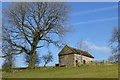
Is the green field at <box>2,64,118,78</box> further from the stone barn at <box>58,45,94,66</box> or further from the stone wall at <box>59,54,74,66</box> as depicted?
the stone barn at <box>58,45,94,66</box>

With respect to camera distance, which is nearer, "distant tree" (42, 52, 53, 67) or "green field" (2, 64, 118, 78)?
"green field" (2, 64, 118, 78)

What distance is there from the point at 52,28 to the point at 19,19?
4723mm

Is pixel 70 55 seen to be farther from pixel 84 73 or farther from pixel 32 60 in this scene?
pixel 84 73

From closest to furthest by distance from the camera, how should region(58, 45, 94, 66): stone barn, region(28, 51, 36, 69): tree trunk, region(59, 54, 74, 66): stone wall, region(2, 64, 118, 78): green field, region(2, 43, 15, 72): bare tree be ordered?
region(2, 64, 118, 78): green field → region(2, 43, 15, 72): bare tree → region(28, 51, 36, 69): tree trunk → region(59, 54, 74, 66): stone wall → region(58, 45, 94, 66): stone barn

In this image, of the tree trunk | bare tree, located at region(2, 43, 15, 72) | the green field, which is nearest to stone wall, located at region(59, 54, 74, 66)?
the tree trunk

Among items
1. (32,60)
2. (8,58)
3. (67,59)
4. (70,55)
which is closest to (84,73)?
(8,58)

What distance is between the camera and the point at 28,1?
1400 inches

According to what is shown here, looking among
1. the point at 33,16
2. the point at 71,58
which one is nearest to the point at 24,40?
the point at 33,16

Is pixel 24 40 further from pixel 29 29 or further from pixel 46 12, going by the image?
pixel 46 12

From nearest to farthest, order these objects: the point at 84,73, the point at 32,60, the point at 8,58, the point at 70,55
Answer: the point at 84,73, the point at 8,58, the point at 32,60, the point at 70,55

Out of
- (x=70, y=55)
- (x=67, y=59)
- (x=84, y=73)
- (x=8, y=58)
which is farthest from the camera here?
(x=67, y=59)

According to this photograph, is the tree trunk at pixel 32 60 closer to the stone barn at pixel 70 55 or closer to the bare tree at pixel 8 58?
the bare tree at pixel 8 58

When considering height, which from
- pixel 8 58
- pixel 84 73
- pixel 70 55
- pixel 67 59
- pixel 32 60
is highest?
pixel 70 55

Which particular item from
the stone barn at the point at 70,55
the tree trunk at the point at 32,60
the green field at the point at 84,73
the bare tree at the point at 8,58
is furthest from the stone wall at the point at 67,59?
the green field at the point at 84,73
